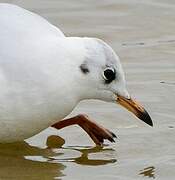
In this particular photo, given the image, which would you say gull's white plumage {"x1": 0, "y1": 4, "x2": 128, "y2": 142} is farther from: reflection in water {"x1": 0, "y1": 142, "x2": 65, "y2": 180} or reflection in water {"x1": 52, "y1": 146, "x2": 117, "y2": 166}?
reflection in water {"x1": 52, "y1": 146, "x2": 117, "y2": 166}

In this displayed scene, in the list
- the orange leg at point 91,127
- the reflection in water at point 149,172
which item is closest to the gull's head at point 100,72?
the orange leg at point 91,127

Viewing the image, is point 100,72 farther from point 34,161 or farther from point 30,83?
point 34,161

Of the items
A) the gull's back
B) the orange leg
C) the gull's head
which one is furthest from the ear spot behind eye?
the orange leg

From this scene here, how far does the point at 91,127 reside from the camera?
634 centimetres

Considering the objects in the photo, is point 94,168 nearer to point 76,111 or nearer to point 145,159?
point 145,159

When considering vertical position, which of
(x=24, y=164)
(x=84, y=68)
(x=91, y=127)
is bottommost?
(x=24, y=164)

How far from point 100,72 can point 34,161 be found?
0.66m

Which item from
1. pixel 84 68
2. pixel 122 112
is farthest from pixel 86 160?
pixel 122 112

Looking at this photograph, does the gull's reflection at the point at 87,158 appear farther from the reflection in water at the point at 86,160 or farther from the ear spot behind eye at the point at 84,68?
the ear spot behind eye at the point at 84,68

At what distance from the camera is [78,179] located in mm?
5613

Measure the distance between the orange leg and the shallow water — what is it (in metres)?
0.06

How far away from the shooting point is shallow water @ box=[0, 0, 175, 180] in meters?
5.82

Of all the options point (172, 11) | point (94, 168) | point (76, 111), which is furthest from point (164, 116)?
point (172, 11)

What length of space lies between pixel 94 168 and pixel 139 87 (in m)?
1.58
